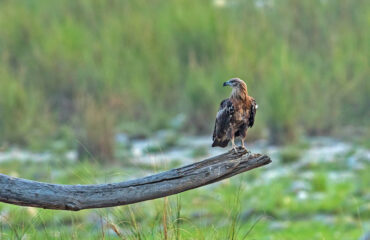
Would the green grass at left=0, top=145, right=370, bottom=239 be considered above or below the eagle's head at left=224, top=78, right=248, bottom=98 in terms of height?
above

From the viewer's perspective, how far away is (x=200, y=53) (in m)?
14.6

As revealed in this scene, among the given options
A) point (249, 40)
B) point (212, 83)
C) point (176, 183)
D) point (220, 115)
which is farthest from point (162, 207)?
point (249, 40)

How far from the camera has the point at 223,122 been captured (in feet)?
17.7

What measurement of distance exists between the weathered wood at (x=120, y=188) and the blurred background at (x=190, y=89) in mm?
4598

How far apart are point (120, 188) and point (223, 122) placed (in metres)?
1.25

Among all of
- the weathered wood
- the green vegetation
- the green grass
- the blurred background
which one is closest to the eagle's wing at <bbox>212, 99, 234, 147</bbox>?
the weathered wood

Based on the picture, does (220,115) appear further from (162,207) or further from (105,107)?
(105,107)

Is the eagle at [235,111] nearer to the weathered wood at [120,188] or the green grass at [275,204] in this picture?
the weathered wood at [120,188]

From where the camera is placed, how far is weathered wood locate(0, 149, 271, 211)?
13.9ft

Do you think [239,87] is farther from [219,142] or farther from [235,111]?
[219,142]

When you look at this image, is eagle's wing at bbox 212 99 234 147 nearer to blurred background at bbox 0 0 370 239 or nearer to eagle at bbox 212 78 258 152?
eagle at bbox 212 78 258 152

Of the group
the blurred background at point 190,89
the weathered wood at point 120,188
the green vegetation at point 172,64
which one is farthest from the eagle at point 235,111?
the green vegetation at point 172,64

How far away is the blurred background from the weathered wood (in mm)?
4598

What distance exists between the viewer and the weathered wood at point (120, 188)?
167 inches
